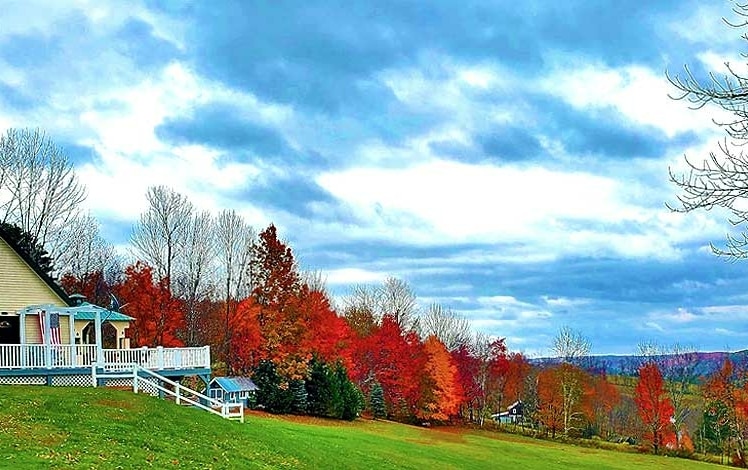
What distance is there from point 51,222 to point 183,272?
8.32 m

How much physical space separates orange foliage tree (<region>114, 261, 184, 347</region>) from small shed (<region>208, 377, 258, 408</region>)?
180 inches

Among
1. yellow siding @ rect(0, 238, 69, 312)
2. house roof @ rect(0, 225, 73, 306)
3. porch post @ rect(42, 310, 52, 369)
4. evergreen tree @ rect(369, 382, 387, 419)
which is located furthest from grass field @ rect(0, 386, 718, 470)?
evergreen tree @ rect(369, 382, 387, 419)

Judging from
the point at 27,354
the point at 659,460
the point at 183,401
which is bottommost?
the point at 659,460

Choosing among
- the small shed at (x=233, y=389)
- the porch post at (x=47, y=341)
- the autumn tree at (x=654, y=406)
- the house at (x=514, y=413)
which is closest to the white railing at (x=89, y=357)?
the porch post at (x=47, y=341)

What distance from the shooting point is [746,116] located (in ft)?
20.6

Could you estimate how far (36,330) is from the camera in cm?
3184

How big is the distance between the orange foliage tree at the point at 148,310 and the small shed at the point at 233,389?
456 cm

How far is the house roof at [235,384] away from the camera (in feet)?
138

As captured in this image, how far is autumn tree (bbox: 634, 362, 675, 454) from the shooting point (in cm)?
6300

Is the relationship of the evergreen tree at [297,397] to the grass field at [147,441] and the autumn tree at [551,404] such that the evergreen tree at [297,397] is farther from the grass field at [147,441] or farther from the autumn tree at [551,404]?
the autumn tree at [551,404]

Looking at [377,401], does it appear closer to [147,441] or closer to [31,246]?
[31,246]

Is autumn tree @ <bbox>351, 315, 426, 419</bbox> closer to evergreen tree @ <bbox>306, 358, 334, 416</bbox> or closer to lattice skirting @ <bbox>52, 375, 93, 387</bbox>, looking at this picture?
evergreen tree @ <bbox>306, 358, 334, 416</bbox>

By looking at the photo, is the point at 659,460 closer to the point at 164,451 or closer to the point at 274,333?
the point at 274,333

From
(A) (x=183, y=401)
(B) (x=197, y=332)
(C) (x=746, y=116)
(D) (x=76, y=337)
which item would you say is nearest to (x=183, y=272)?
(B) (x=197, y=332)
